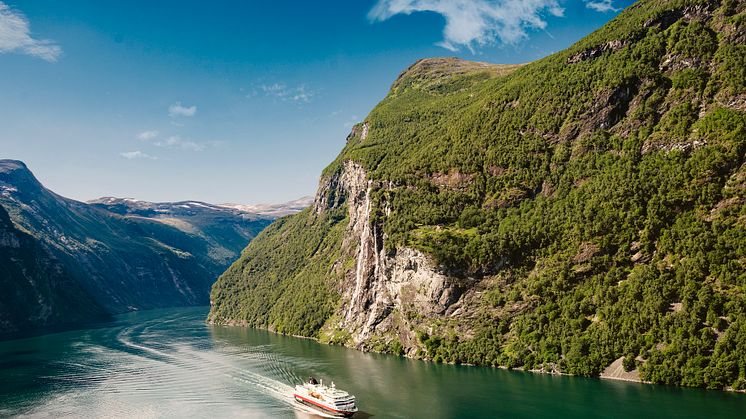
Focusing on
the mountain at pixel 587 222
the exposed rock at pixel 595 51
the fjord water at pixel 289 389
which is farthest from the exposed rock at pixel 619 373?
the exposed rock at pixel 595 51

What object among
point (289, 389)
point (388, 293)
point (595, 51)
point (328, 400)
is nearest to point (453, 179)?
point (388, 293)

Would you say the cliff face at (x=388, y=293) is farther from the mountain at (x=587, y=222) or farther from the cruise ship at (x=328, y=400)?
the cruise ship at (x=328, y=400)

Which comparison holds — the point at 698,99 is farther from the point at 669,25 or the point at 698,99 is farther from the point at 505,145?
the point at 505,145

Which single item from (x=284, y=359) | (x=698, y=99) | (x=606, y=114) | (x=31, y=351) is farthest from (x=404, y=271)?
(x=31, y=351)

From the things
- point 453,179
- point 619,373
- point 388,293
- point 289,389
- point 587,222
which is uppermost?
point 453,179

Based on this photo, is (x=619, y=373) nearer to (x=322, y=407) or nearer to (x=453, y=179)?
(x=322, y=407)

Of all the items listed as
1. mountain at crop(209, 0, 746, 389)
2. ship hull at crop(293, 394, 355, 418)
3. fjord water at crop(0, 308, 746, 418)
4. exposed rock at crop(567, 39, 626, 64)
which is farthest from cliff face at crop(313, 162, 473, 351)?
exposed rock at crop(567, 39, 626, 64)

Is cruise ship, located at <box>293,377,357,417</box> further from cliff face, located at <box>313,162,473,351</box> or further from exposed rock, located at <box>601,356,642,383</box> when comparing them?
exposed rock, located at <box>601,356,642,383</box>
